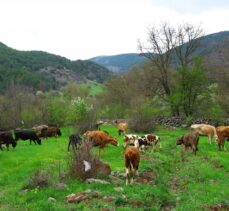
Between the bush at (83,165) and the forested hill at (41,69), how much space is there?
92.4 m

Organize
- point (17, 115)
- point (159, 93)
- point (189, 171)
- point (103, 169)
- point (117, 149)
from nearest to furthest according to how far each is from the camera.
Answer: point (103, 169) → point (189, 171) → point (117, 149) → point (159, 93) → point (17, 115)

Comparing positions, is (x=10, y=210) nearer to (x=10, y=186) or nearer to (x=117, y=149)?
(x=10, y=186)

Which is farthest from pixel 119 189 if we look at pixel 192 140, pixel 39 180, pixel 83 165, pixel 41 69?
pixel 41 69

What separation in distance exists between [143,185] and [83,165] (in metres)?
2.83

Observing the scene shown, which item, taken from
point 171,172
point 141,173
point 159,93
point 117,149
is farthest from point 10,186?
point 159,93

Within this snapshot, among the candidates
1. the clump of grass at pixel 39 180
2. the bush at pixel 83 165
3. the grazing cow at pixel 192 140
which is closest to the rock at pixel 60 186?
the clump of grass at pixel 39 180

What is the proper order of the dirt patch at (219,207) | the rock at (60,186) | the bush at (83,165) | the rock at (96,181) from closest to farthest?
the dirt patch at (219,207) < the rock at (60,186) < the rock at (96,181) < the bush at (83,165)

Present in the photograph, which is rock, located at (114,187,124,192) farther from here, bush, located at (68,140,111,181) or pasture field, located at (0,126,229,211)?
bush, located at (68,140,111,181)

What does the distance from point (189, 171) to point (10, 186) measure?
8833mm

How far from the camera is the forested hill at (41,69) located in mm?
128337

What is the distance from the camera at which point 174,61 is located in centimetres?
6203

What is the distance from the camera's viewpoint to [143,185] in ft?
53.8

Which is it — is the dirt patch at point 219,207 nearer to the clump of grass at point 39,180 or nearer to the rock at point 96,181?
the rock at point 96,181

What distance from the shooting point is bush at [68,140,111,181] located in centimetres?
1761
